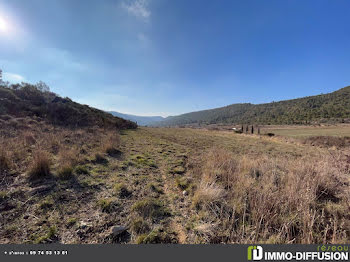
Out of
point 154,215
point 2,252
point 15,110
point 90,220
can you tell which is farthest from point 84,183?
point 15,110

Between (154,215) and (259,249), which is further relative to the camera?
(154,215)

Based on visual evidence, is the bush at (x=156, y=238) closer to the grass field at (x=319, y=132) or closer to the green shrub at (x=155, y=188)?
the green shrub at (x=155, y=188)

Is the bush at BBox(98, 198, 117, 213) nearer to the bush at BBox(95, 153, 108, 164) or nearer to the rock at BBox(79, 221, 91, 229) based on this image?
the rock at BBox(79, 221, 91, 229)

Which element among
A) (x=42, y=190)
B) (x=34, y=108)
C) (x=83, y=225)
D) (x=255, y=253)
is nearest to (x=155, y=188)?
(x=83, y=225)

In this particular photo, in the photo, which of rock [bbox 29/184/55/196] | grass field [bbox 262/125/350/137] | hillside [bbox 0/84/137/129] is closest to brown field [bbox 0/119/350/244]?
rock [bbox 29/184/55/196]

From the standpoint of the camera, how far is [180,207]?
3.00 m

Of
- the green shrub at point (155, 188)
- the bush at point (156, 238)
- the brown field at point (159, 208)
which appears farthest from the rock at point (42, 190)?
the bush at point (156, 238)

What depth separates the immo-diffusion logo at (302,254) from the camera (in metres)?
1.86

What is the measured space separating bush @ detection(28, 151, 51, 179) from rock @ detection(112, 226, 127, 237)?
3211 millimetres

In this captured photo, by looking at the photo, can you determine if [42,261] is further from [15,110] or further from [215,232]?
[15,110]

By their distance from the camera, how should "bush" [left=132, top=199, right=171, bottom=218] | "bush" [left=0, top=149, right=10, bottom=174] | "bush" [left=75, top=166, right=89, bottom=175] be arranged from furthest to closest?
"bush" [left=75, top=166, right=89, bottom=175], "bush" [left=0, top=149, right=10, bottom=174], "bush" [left=132, top=199, right=171, bottom=218]

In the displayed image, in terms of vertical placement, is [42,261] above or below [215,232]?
below

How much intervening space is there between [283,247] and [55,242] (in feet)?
11.2

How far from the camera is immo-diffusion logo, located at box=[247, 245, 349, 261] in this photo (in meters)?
1.86
